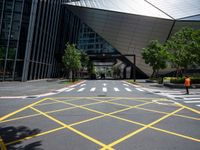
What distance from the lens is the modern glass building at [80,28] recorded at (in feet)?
121

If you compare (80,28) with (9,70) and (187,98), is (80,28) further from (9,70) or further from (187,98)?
(187,98)

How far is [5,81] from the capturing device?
36.2 m

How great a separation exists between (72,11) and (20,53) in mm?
30624

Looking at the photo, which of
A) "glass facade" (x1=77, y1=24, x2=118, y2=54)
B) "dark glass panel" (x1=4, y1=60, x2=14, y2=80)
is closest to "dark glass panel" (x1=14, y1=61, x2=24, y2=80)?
"dark glass panel" (x1=4, y1=60, x2=14, y2=80)

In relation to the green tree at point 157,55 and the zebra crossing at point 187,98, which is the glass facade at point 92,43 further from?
the zebra crossing at point 187,98

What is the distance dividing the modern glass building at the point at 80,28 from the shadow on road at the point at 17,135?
104ft

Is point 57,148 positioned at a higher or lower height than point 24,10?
lower

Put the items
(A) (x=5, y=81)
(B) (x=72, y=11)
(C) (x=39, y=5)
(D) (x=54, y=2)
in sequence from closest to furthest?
(A) (x=5, y=81) < (C) (x=39, y=5) < (D) (x=54, y=2) < (B) (x=72, y=11)

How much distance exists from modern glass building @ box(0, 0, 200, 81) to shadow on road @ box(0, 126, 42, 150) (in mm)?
31547

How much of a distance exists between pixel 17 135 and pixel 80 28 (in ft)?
197

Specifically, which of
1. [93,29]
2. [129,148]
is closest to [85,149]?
[129,148]

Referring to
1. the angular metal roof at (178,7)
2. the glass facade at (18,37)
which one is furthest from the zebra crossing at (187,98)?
the angular metal roof at (178,7)

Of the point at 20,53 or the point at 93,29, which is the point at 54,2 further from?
the point at 20,53

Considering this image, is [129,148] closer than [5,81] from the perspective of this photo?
Yes
